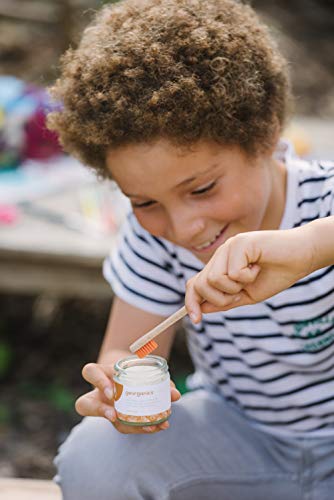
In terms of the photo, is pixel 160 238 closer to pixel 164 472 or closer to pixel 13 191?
pixel 164 472

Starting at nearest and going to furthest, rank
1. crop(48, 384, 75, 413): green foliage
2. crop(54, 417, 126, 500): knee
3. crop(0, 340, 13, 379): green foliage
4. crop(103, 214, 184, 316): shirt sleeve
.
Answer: crop(54, 417, 126, 500): knee
crop(103, 214, 184, 316): shirt sleeve
crop(48, 384, 75, 413): green foliage
crop(0, 340, 13, 379): green foliage

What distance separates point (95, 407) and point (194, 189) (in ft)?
1.47

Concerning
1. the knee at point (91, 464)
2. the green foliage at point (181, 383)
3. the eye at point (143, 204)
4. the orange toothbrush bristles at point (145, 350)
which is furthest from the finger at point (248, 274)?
the green foliage at point (181, 383)

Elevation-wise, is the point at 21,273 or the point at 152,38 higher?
the point at 152,38

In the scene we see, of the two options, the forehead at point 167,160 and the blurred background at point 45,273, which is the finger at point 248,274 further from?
the blurred background at point 45,273

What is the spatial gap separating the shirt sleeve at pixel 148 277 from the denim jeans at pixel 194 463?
228 mm

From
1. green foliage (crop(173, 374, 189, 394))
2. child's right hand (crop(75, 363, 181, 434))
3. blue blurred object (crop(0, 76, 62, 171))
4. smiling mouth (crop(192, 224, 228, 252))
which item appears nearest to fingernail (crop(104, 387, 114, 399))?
child's right hand (crop(75, 363, 181, 434))

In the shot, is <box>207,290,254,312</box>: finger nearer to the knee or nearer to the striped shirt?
the striped shirt

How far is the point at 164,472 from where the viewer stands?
171cm

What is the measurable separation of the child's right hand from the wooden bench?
1.60 feet

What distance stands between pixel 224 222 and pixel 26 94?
216cm

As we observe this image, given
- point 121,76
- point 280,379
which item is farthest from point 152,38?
point 280,379

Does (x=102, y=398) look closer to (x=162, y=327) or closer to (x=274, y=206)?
(x=162, y=327)

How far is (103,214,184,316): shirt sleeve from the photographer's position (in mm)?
1875
